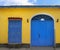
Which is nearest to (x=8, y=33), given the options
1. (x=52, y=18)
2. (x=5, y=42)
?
(x=5, y=42)

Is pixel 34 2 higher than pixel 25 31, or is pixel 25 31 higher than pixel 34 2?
pixel 34 2

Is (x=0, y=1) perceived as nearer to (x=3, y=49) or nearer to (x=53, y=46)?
(x=3, y=49)

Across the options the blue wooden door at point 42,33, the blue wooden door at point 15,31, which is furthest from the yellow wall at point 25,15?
the blue wooden door at point 42,33

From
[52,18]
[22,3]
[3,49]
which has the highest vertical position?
[22,3]

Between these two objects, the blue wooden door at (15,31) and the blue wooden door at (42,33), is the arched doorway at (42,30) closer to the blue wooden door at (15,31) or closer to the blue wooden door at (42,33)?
the blue wooden door at (42,33)

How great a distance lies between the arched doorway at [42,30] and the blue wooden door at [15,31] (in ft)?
3.91

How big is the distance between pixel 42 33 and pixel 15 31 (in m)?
2.43

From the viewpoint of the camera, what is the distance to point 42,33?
2081 centimetres

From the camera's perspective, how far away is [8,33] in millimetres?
20531

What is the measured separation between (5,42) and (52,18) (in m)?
4.70

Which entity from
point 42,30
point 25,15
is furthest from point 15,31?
point 42,30

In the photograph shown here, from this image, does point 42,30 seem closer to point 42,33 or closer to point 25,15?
point 42,33

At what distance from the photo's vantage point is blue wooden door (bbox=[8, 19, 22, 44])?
20.4m

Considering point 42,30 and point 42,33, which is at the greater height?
point 42,30
